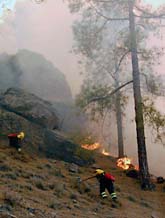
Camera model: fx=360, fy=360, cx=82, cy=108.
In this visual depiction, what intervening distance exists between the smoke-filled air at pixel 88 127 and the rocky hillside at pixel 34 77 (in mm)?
95

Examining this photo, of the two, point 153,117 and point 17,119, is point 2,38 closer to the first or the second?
point 17,119

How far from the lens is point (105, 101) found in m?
19.4

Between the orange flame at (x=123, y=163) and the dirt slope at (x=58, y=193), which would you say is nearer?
the dirt slope at (x=58, y=193)

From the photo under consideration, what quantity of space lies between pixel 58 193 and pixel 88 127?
16213 mm

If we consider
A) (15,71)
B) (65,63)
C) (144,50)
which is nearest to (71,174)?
(144,50)

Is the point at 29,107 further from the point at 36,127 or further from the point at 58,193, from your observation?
the point at 58,193

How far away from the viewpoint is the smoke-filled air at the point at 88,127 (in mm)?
13707

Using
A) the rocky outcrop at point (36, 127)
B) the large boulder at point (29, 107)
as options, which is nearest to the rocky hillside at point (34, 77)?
the large boulder at point (29, 107)

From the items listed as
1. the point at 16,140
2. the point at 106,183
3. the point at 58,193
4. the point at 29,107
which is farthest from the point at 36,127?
the point at 58,193

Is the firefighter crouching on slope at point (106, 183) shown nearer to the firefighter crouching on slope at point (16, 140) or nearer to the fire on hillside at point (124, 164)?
the firefighter crouching on slope at point (16, 140)

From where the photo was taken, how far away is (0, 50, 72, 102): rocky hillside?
3316 centimetres

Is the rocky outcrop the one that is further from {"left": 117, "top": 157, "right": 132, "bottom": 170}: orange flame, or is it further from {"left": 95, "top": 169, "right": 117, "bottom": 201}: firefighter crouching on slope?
{"left": 95, "top": 169, "right": 117, "bottom": 201}: firefighter crouching on slope

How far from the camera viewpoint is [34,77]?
34125 mm

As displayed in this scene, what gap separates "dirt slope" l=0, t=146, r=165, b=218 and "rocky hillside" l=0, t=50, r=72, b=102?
1396cm
